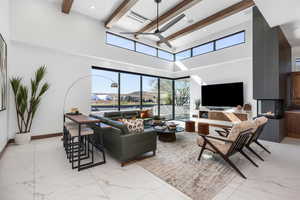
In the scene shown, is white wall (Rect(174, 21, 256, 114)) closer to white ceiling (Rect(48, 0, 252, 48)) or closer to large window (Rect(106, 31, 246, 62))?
large window (Rect(106, 31, 246, 62))

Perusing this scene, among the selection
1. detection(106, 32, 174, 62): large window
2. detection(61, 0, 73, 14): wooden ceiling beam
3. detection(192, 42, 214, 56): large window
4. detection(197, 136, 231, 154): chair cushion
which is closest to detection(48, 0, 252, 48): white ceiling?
detection(61, 0, 73, 14): wooden ceiling beam

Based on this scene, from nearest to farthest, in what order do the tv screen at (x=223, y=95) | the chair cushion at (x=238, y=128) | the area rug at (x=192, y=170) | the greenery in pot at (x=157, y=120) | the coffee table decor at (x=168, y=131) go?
the area rug at (x=192, y=170), the chair cushion at (x=238, y=128), the coffee table decor at (x=168, y=131), the greenery in pot at (x=157, y=120), the tv screen at (x=223, y=95)

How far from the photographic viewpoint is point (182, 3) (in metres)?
4.19

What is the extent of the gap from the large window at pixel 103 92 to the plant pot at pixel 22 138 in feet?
7.11

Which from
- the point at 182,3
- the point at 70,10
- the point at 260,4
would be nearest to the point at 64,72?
the point at 70,10

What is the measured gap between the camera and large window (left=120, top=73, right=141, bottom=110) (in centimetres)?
642

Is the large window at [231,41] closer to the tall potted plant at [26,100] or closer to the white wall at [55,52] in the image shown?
the white wall at [55,52]

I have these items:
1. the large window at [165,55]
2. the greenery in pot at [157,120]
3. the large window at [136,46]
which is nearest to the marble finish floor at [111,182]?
the greenery in pot at [157,120]

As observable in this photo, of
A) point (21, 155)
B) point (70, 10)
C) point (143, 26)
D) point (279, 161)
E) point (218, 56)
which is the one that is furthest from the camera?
point (218, 56)

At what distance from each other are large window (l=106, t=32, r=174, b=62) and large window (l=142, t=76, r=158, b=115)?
4.28ft

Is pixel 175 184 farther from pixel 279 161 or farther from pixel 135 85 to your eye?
pixel 135 85

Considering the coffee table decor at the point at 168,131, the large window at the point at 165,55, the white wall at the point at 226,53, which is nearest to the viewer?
the coffee table decor at the point at 168,131

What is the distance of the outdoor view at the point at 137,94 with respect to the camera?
5816mm

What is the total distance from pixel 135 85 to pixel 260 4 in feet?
17.0
